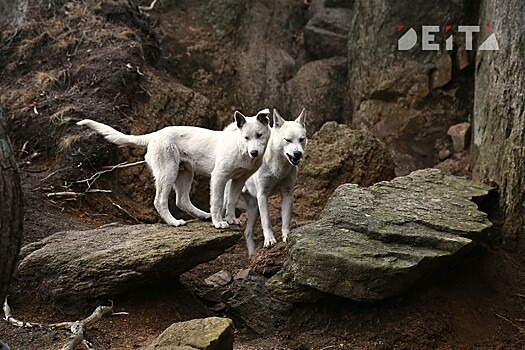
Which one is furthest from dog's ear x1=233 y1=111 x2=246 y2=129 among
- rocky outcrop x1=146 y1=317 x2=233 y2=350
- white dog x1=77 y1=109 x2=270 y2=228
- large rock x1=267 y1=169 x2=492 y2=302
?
rocky outcrop x1=146 y1=317 x2=233 y2=350

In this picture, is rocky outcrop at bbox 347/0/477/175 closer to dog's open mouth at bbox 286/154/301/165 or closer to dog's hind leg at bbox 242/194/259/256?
dog's hind leg at bbox 242/194/259/256

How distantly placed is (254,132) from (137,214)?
147 inches

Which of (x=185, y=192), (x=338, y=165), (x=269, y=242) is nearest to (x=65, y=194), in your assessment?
(x=185, y=192)

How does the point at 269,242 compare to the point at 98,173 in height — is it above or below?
below

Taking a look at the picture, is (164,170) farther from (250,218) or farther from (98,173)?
(98,173)

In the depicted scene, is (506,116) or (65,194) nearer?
(506,116)

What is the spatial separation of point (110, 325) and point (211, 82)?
809 centimetres

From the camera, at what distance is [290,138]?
24.2ft

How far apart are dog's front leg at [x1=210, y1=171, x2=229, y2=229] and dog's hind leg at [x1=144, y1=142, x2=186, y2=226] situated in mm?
435

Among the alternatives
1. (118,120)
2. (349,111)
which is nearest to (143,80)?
(118,120)

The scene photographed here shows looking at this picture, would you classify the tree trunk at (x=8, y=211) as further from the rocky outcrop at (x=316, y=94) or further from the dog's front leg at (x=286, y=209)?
the rocky outcrop at (x=316, y=94)

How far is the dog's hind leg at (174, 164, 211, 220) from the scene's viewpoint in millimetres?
7410

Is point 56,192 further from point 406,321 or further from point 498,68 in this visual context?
point 498,68

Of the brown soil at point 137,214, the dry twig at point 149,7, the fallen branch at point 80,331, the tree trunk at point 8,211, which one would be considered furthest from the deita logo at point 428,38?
the tree trunk at point 8,211
